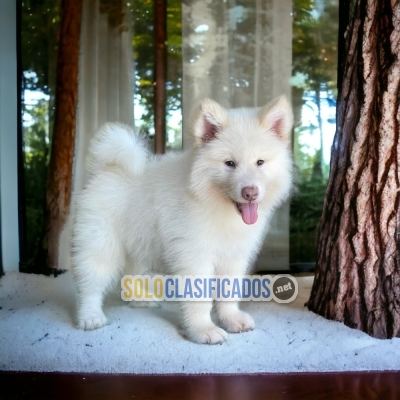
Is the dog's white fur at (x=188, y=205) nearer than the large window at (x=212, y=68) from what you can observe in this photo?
Yes

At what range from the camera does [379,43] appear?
1301 millimetres

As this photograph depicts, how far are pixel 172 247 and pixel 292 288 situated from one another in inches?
20.8

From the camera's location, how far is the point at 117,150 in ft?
4.66

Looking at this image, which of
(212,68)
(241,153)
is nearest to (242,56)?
Result: (212,68)

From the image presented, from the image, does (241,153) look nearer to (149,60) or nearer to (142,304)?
(149,60)

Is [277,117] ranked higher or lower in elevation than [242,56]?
lower

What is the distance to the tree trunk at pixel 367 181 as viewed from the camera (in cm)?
129

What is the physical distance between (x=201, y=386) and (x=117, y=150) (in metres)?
0.73

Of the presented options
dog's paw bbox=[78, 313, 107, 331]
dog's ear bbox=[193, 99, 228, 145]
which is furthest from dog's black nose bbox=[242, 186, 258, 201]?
dog's paw bbox=[78, 313, 107, 331]

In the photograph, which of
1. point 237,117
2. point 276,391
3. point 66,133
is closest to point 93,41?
point 66,133

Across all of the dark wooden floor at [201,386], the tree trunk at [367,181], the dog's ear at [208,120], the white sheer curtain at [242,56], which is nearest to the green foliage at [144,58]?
the white sheer curtain at [242,56]

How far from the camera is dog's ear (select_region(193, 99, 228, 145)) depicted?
123 cm

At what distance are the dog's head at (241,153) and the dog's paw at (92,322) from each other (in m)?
0.48

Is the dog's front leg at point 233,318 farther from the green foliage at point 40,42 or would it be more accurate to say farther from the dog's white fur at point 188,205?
the green foliage at point 40,42
